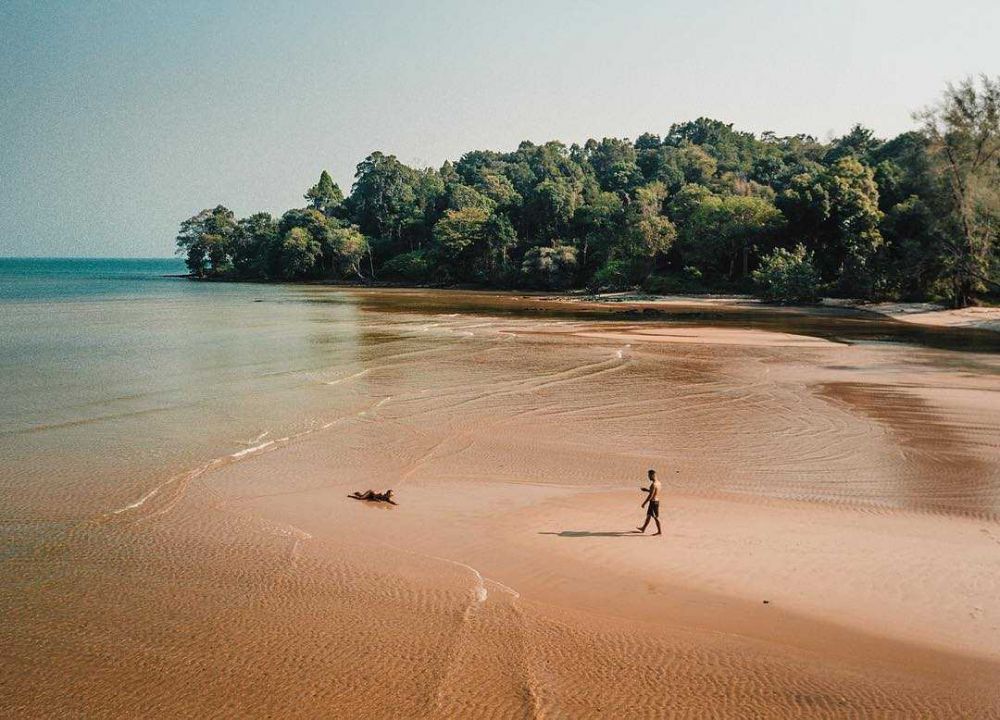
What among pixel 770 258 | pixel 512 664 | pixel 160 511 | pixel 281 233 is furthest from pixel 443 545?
pixel 281 233

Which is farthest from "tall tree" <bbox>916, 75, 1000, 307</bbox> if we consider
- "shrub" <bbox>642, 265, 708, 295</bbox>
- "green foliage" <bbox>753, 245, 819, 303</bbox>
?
"shrub" <bbox>642, 265, 708, 295</bbox>

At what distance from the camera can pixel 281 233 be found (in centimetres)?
14062

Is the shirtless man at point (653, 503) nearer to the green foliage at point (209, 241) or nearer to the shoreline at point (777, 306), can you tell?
the shoreline at point (777, 306)

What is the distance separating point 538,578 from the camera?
11.3 meters

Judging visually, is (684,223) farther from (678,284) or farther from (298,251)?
(298,251)

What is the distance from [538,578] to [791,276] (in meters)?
66.2

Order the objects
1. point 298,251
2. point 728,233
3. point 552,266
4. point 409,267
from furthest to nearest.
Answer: point 298,251 < point 409,267 < point 552,266 < point 728,233

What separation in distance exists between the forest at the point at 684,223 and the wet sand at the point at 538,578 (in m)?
42.6

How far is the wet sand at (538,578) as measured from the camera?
8375 mm

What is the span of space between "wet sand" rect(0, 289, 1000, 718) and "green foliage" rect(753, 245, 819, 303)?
50736mm

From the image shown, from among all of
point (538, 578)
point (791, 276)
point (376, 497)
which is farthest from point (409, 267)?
point (538, 578)

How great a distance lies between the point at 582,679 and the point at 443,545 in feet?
15.6

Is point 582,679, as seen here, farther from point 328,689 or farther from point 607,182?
point 607,182

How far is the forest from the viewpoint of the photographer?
185ft
